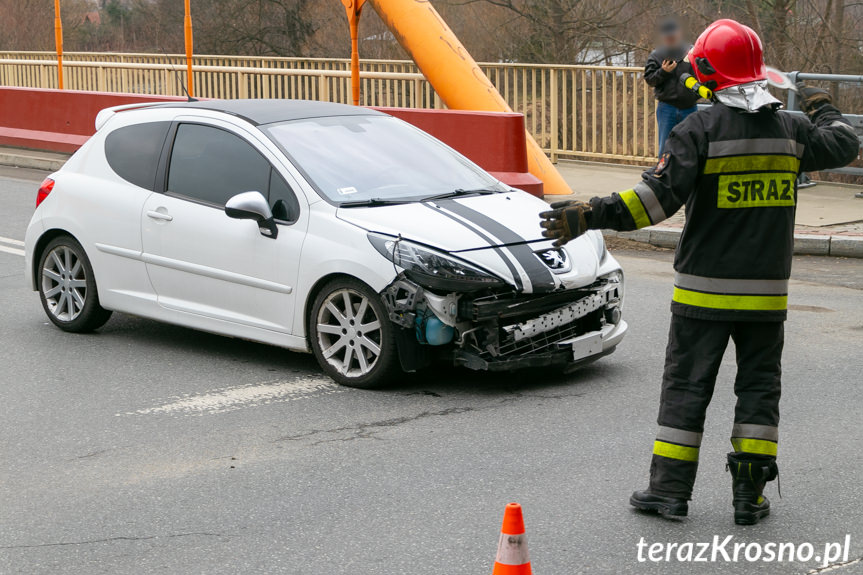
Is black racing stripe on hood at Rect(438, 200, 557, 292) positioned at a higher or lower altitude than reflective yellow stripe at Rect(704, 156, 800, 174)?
lower

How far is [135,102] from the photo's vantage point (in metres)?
17.2

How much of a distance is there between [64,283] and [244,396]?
215 cm

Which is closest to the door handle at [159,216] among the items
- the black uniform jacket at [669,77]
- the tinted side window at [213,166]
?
the tinted side window at [213,166]

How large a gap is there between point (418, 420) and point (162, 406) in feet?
4.62

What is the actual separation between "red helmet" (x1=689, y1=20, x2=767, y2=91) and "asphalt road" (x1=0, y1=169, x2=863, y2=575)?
1685 mm

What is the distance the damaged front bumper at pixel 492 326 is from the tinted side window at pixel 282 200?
2.91 feet

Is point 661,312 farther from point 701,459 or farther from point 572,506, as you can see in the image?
point 572,506

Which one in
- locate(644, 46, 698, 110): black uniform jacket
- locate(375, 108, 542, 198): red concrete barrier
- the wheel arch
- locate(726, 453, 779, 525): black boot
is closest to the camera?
locate(726, 453, 779, 525): black boot

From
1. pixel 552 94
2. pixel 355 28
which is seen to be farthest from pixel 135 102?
pixel 552 94

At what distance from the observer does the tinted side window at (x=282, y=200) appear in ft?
23.0

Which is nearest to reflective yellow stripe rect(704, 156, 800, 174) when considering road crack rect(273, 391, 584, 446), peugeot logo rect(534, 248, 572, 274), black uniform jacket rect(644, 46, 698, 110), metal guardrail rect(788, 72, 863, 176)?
peugeot logo rect(534, 248, 572, 274)

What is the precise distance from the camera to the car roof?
24.7 ft

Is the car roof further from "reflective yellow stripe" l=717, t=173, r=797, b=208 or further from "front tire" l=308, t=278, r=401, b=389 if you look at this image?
"reflective yellow stripe" l=717, t=173, r=797, b=208

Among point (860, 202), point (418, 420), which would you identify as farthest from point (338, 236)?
point (860, 202)
